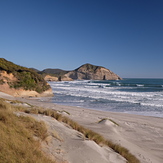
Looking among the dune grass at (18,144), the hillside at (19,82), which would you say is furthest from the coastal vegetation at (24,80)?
the dune grass at (18,144)

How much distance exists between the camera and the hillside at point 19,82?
21.0 m

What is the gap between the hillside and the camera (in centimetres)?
2102

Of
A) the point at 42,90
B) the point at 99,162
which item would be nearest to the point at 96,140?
the point at 99,162

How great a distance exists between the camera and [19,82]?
22359mm

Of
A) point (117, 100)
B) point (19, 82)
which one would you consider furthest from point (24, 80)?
point (117, 100)

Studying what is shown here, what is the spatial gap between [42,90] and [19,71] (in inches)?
193

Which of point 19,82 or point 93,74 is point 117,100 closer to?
point 19,82

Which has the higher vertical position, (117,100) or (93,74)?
(93,74)

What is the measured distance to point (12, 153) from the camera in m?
2.69

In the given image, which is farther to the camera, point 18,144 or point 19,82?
point 19,82

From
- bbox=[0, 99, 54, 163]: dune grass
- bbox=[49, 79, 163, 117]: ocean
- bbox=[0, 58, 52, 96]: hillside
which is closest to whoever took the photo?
bbox=[0, 99, 54, 163]: dune grass

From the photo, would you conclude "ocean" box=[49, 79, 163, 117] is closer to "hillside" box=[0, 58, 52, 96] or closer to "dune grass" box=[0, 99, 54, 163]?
"hillside" box=[0, 58, 52, 96]

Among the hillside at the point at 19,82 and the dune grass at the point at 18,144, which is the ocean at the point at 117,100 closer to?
the hillside at the point at 19,82

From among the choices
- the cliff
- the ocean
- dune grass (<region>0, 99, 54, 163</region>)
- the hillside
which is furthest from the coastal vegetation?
the cliff
